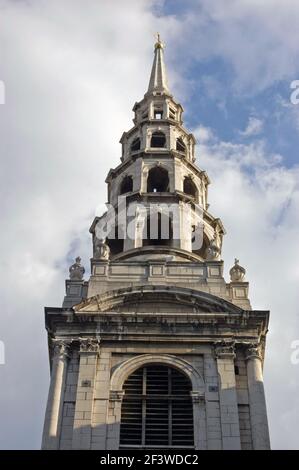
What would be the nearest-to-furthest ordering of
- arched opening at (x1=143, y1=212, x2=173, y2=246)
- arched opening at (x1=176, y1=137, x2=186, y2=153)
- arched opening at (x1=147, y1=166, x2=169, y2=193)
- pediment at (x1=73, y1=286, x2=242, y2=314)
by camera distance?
pediment at (x1=73, y1=286, x2=242, y2=314) → arched opening at (x1=143, y1=212, x2=173, y2=246) → arched opening at (x1=147, y1=166, x2=169, y2=193) → arched opening at (x1=176, y1=137, x2=186, y2=153)

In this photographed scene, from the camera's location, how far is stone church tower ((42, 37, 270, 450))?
3041cm

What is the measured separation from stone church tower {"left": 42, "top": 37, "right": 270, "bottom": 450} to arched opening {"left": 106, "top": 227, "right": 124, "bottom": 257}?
0.76 meters

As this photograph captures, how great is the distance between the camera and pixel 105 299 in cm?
3444

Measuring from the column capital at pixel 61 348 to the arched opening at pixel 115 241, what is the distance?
30.4ft

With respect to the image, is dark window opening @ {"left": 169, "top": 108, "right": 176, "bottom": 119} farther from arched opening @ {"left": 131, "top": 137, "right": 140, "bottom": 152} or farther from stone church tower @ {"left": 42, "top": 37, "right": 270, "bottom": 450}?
stone church tower @ {"left": 42, "top": 37, "right": 270, "bottom": 450}

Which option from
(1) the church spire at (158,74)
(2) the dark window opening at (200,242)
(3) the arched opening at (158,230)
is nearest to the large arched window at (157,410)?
(3) the arched opening at (158,230)

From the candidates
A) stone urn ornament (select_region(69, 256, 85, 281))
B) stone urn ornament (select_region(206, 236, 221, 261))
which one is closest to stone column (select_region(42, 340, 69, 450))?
stone urn ornament (select_region(69, 256, 85, 281))

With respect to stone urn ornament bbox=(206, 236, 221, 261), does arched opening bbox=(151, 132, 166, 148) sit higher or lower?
higher

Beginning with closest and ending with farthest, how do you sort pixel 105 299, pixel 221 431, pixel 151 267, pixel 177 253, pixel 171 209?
1. pixel 221 431
2. pixel 105 299
3. pixel 151 267
4. pixel 177 253
5. pixel 171 209

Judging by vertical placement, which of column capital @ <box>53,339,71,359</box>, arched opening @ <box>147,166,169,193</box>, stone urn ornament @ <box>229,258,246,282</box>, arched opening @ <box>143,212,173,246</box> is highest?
arched opening @ <box>147,166,169,193</box>

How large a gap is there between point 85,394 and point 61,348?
89.4 inches

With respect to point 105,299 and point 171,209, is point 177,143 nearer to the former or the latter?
point 171,209
